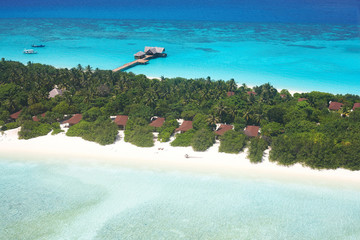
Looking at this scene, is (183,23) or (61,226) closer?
(61,226)

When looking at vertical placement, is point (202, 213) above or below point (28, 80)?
below

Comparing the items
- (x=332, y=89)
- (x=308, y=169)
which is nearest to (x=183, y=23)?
(x=332, y=89)

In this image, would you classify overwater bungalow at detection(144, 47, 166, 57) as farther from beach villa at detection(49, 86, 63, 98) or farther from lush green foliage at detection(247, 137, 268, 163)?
lush green foliage at detection(247, 137, 268, 163)

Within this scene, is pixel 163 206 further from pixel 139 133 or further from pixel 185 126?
pixel 185 126

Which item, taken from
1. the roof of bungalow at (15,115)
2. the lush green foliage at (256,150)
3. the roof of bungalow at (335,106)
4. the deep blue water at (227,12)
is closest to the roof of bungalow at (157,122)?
the lush green foliage at (256,150)

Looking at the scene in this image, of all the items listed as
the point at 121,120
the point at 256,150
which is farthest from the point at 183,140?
the point at 121,120

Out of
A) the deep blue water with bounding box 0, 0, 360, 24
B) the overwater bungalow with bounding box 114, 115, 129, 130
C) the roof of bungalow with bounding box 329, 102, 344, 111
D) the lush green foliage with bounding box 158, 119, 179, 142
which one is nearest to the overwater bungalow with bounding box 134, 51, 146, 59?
the overwater bungalow with bounding box 114, 115, 129, 130

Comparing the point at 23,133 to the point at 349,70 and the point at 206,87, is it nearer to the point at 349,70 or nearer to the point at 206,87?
the point at 206,87
